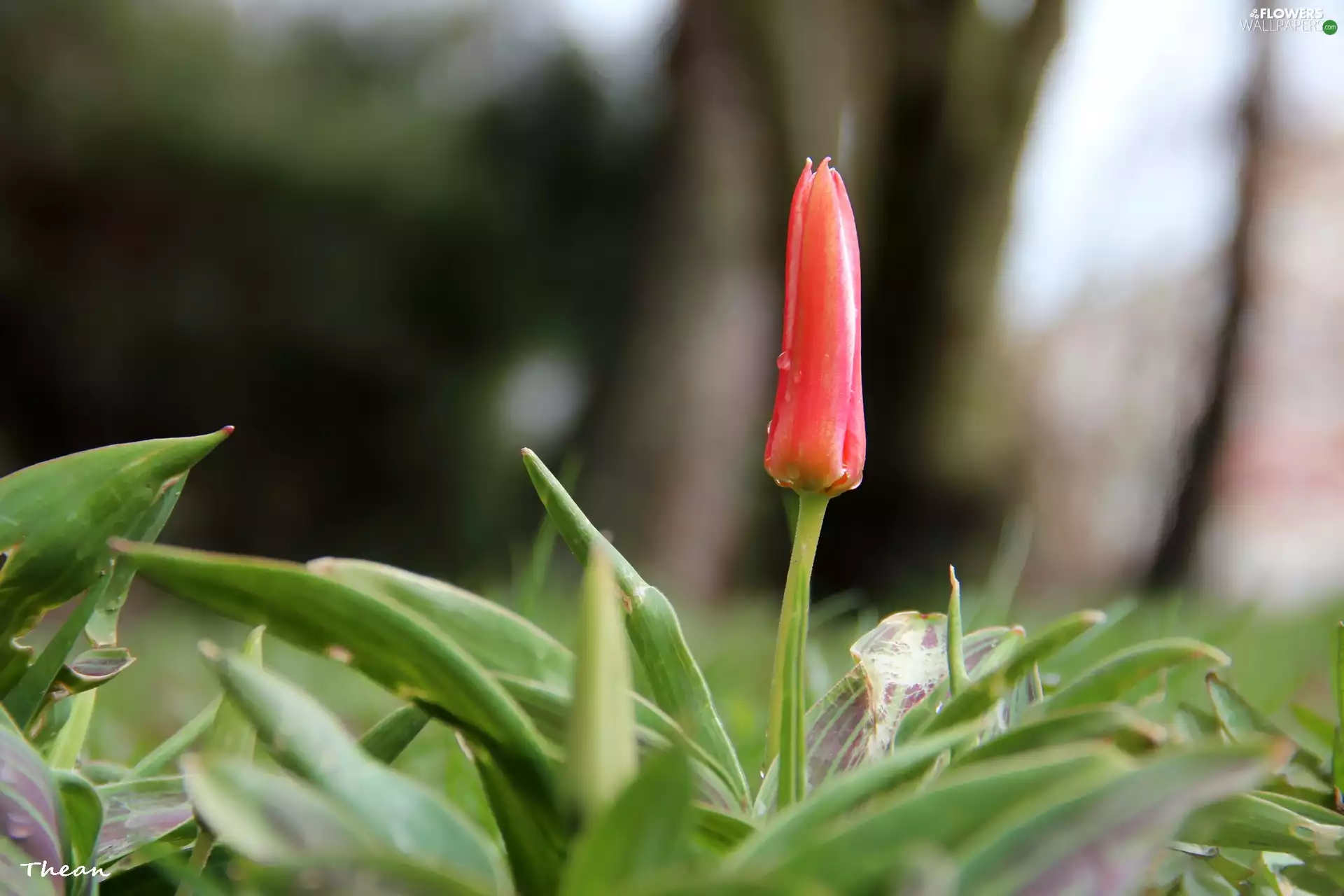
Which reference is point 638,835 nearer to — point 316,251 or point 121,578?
point 121,578

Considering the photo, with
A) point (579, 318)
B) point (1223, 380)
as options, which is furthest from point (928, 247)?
point (579, 318)

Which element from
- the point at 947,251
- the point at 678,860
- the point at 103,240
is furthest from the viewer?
the point at 103,240

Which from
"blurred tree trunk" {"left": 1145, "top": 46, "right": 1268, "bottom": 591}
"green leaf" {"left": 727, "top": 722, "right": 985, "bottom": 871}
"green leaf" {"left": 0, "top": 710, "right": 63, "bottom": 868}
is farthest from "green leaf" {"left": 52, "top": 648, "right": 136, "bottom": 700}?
"blurred tree trunk" {"left": 1145, "top": 46, "right": 1268, "bottom": 591}

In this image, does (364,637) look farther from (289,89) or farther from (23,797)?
(289,89)

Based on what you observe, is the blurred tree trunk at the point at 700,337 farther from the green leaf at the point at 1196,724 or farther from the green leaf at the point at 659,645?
the green leaf at the point at 659,645

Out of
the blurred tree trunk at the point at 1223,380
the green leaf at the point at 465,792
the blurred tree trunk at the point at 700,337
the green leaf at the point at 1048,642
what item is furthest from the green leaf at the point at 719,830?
the blurred tree trunk at the point at 1223,380

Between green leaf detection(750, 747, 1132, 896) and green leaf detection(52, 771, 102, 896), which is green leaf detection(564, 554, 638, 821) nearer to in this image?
green leaf detection(750, 747, 1132, 896)

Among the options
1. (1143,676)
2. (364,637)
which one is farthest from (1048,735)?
(364,637)
